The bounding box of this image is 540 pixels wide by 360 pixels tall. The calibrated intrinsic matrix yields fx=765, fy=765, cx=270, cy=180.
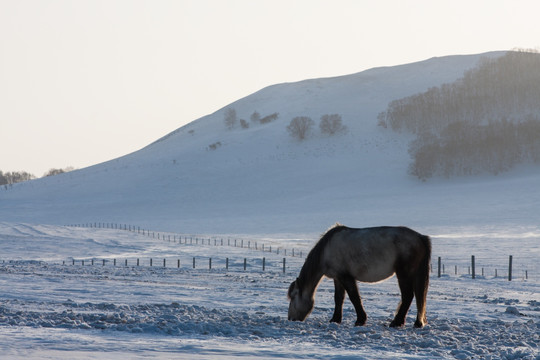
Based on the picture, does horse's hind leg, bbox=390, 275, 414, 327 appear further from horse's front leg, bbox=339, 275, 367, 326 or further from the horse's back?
horse's front leg, bbox=339, 275, 367, 326

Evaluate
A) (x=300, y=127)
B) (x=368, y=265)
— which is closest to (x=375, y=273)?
(x=368, y=265)

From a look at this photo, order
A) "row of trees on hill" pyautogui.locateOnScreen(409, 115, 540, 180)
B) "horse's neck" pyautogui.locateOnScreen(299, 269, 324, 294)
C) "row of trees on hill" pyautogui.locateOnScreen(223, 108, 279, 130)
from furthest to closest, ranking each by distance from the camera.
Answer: "row of trees on hill" pyautogui.locateOnScreen(223, 108, 279, 130), "row of trees on hill" pyautogui.locateOnScreen(409, 115, 540, 180), "horse's neck" pyautogui.locateOnScreen(299, 269, 324, 294)

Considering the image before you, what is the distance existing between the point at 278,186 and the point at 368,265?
340 ft

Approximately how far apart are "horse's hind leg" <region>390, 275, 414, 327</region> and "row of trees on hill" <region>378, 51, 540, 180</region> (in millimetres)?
105887

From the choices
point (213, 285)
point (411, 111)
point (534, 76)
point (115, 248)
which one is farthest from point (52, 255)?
point (534, 76)

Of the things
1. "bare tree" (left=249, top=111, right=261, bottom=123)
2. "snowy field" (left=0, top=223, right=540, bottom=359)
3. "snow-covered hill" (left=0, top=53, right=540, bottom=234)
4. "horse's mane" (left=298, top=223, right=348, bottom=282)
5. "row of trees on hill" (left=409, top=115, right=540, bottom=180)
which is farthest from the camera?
"bare tree" (left=249, top=111, right=261, bottom=123)

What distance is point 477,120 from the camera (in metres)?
146

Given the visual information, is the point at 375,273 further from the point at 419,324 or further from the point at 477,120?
the point at 477,120

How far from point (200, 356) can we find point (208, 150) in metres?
139

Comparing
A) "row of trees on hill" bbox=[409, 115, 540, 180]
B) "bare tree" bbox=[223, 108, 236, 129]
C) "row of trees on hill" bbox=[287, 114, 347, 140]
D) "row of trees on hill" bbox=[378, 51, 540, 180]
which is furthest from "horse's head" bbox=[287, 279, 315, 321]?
"bare tree" bbox=[223, 108, 236, 129]

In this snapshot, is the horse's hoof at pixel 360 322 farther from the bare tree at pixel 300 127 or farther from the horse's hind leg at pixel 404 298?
the bare tree at pixel 300 127

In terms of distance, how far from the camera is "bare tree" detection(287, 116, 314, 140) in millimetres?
150500

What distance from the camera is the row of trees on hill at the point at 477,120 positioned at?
4782 inches

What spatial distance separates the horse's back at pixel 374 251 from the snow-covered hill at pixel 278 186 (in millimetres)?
59644
